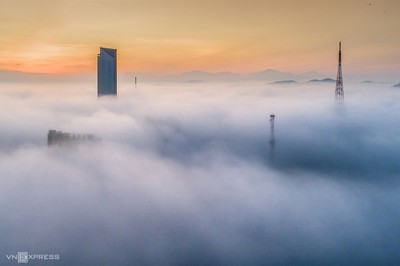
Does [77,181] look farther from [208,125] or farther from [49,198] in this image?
[208,125]

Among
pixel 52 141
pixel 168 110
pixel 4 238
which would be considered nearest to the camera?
pixel 4 238

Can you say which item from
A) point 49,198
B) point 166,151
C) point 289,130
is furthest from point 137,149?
Result: point 289,130

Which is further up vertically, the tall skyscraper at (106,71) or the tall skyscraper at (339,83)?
the tall skyscraper at (106,71)

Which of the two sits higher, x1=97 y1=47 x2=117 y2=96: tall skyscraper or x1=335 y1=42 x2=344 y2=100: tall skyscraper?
x1=97 y1=47 x2=117 y2=96: tall skyscraper

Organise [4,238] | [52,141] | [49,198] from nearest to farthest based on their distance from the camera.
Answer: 1. [4,238]
2. [49,198]
3. [52,141]

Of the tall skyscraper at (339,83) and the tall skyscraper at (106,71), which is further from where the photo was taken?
the tall skyscraper at (106,71)

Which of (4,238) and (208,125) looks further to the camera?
(208,125)

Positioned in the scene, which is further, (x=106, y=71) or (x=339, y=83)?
(x=106, y=71)

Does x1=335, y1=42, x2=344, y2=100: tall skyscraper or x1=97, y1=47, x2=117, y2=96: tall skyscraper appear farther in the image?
x1=97, y1=47, x2=117, y2=96: tall skyscraper
